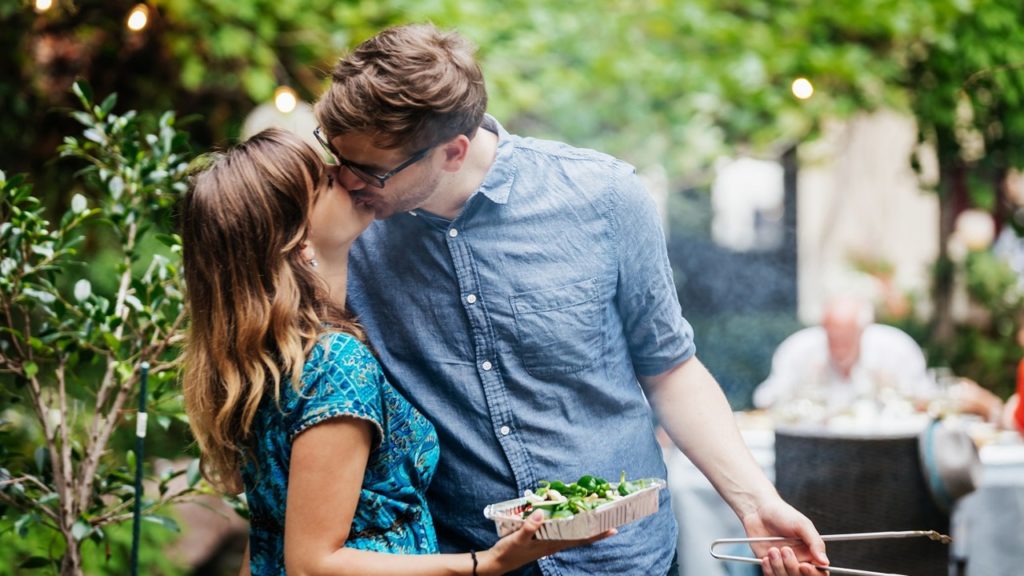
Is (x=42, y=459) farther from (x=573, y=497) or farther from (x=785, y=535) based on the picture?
(x=785, y=535)

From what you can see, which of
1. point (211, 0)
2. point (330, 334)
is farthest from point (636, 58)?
point (330, 334)

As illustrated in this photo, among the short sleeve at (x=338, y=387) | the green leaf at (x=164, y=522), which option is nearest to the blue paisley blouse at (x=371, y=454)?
the short sleeve at (x=338, y=387)

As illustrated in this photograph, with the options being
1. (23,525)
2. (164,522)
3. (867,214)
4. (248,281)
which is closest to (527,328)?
(248,281)

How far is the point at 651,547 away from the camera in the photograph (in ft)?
6.31

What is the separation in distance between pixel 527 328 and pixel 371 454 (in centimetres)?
38

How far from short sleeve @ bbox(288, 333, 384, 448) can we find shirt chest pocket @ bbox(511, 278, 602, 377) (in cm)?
33

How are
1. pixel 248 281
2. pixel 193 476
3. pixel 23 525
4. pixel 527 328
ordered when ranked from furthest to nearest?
pixel 193 476, pixel 23 525, pixel 527 328, pixel 248 281

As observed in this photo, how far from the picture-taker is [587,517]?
1.46 metres

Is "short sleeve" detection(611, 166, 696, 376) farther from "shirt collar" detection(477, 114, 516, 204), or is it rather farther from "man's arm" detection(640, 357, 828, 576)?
"shirt collar" detection(477, 114, 516, 204)

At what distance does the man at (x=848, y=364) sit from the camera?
5059 millimetres

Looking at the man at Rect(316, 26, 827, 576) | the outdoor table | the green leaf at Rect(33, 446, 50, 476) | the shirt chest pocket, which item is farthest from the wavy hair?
the outdoor table

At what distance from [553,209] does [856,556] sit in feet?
7.51

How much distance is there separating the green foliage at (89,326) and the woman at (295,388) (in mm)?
700

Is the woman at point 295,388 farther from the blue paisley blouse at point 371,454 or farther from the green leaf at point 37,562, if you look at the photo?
the green leaf at point 37,562
